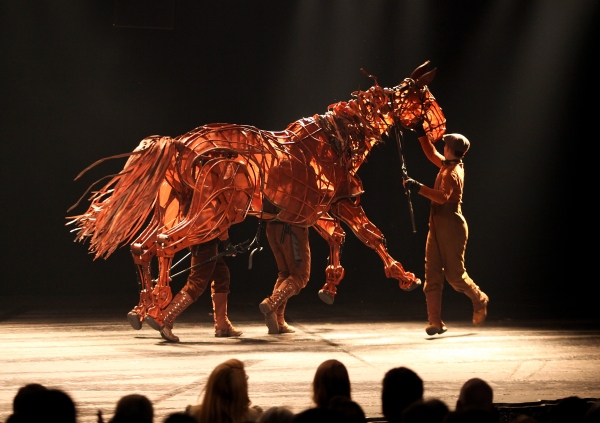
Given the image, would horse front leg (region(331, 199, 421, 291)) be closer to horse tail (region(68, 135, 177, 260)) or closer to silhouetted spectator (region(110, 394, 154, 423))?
horse tail (region(68, 135, 177, 260))

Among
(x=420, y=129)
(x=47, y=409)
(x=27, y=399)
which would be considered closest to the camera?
(x=47, y=409)

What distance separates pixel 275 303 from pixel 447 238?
1225 millimetres

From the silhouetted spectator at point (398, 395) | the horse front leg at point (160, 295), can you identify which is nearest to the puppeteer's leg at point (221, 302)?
the horse front leg at point (160, 295)

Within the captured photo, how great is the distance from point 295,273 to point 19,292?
3.12 m

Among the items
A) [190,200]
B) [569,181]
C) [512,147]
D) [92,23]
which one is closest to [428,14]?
[512,147]

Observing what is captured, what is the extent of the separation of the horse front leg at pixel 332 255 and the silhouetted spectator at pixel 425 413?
12.2 ft

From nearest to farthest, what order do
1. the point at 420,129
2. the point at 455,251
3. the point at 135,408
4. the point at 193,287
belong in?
the point at 135,408, the point at 193,287, the point at 455,251, the point at 420,129

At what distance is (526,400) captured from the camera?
4418 mm

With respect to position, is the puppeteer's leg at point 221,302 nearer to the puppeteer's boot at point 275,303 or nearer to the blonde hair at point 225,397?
the puppeteer's boot at point 275,303

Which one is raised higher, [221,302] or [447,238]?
[447,238]

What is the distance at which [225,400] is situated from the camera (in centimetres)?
304

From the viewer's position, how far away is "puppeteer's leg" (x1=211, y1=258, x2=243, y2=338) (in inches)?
251

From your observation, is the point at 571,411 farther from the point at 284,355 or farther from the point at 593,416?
the point at 284,355

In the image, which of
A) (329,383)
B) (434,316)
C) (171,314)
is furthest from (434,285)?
(329,383)
